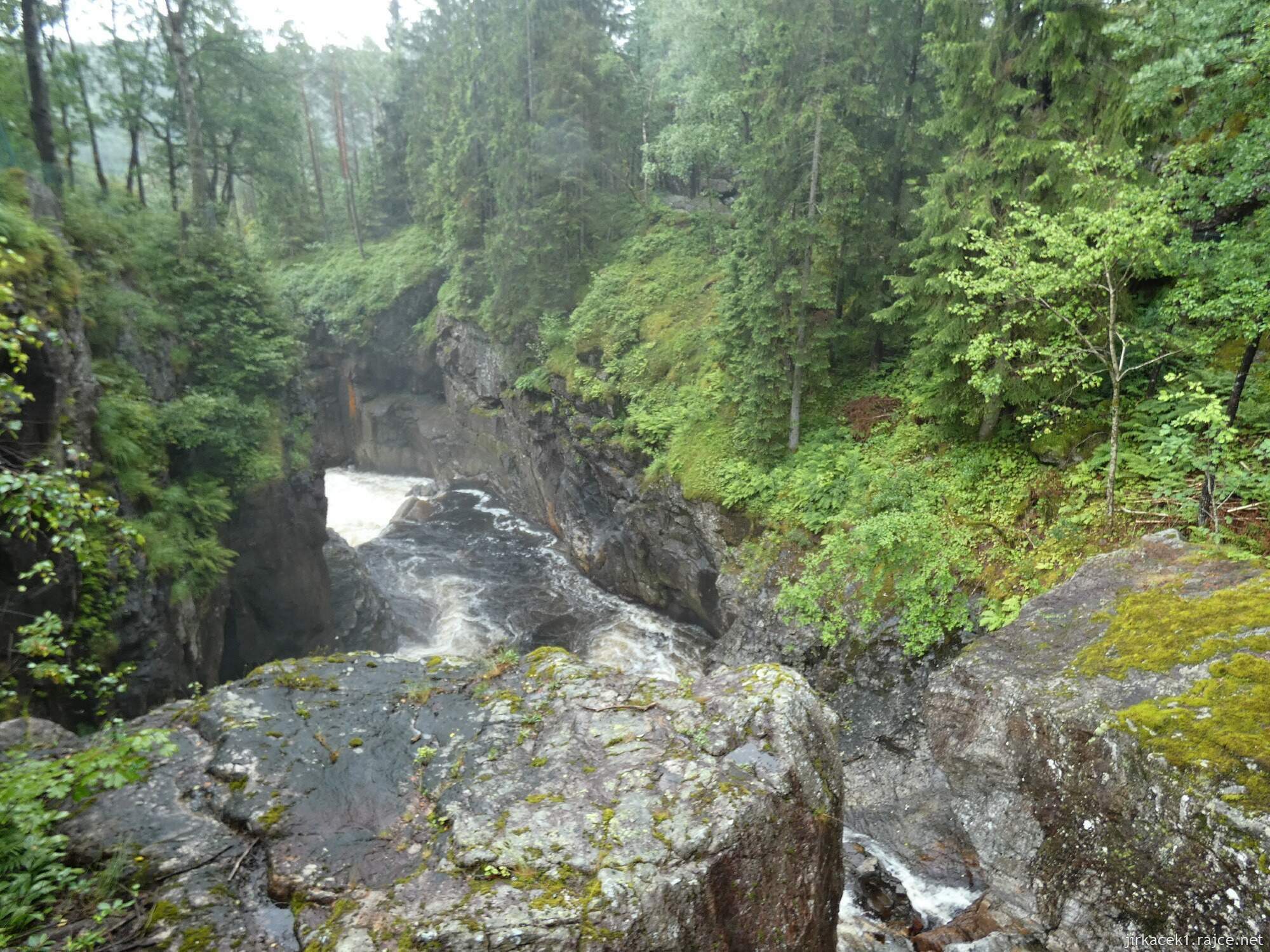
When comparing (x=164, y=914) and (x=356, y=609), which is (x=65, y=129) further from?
(x=164, y=914)

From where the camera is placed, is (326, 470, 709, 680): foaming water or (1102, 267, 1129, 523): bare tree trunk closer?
(1102, 267, 1129, 523): bare tree trunk

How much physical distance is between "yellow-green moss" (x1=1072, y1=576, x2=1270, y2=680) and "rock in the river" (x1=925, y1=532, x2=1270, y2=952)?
0.02m

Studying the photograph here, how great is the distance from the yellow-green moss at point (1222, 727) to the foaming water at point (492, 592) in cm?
984

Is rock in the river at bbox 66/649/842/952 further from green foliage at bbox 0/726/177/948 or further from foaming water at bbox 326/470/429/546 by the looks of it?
foaming water at bbox 326/470/429/546

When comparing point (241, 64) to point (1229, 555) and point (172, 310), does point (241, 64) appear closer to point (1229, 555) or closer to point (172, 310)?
point (172, 310)

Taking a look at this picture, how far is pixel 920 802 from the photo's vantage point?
10.4m

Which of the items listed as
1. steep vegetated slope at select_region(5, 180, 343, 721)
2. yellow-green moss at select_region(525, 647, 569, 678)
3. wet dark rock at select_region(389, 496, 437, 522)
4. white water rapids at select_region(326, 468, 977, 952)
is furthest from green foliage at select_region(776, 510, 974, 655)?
wet dark rock at select_region(389, 496, 437, 522)

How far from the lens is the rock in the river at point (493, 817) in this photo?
4.73m

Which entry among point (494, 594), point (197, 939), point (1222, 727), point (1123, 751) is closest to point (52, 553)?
point (197, 939)

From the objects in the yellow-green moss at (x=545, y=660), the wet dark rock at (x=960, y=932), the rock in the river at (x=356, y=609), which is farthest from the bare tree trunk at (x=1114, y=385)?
the rock in the river at (x=356, y=609)

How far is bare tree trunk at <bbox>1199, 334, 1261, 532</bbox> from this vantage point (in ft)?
26.2

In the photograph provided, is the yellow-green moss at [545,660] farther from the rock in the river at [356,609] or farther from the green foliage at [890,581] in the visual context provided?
the rock in the river at [356,609]

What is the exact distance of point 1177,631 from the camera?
21.0 ft

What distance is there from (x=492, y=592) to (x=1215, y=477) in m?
19.0
